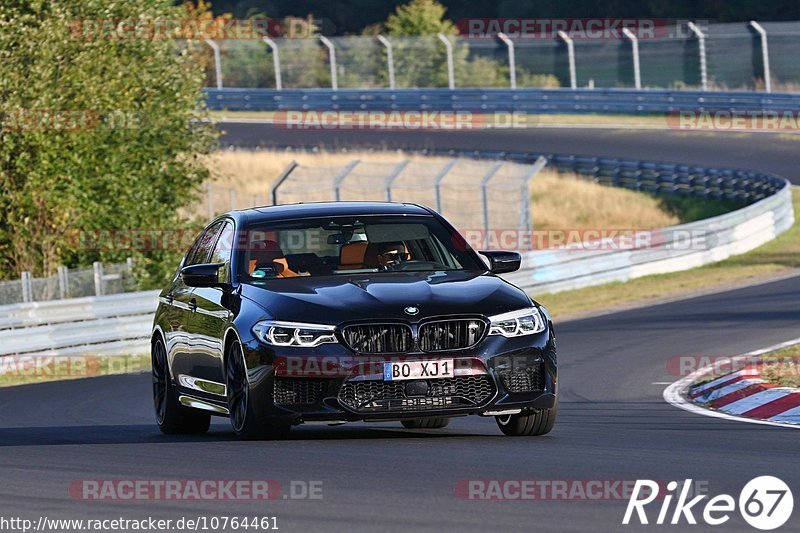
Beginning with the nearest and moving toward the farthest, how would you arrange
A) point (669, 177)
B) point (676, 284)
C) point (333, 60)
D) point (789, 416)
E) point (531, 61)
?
point (789, 416), point (676, 284), point (669, 177), point (531, 61), point (333, 60)

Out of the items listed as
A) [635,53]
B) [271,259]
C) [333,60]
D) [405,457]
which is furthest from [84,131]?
[333,60]

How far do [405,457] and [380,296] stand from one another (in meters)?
1.15

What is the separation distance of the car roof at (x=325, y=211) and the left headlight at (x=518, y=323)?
1.58m

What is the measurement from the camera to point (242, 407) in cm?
1000

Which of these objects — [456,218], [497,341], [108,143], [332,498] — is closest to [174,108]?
[108,143]

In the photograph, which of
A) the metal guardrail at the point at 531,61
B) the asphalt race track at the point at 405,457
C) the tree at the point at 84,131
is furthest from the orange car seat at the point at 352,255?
the metal guardrail at the point at 531,61

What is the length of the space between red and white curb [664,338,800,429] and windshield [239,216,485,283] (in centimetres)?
248

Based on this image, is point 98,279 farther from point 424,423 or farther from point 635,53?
point 635,53

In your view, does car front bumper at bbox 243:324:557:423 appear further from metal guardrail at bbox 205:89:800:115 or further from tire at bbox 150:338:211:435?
metal guardrail at bbox 205:89:800:115

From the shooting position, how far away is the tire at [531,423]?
10.1 m

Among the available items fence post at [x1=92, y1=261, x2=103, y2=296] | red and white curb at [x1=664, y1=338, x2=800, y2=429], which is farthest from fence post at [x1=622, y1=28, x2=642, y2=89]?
red and white curb at [x1=664, y1=338, x2=800, y2=429]

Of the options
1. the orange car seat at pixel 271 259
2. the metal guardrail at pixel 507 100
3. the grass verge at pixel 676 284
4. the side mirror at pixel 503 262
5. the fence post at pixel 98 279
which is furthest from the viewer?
the metal guardrail at pixel 507 100

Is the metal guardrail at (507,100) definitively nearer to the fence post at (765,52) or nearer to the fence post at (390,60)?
the fence post at (390,60)

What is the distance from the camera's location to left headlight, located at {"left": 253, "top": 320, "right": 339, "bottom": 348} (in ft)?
31.1
